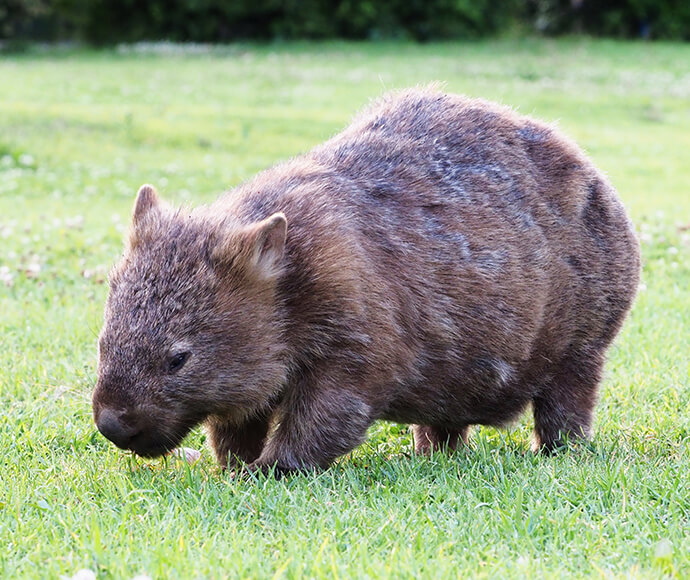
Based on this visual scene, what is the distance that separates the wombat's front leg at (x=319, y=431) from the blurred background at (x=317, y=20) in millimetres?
34546

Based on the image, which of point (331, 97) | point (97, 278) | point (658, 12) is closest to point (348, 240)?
point (97, 278)

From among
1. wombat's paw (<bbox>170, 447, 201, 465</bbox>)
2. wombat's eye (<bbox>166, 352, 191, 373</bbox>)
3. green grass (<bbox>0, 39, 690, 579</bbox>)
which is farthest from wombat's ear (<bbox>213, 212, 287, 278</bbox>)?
wombat's paw (<bbox>170, 447, 201, 465</bbox>)

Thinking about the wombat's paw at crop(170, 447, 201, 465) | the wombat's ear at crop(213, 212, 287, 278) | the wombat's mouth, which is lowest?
the wombat's paw at crop(170, 447, 201, 465)

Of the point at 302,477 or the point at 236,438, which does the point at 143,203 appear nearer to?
the point at 236,438

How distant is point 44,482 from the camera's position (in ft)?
12.3

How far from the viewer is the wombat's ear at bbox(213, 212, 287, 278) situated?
3.75m

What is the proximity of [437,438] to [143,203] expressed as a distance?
5.54 ft

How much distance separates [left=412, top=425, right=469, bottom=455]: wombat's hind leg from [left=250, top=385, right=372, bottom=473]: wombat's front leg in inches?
29.0

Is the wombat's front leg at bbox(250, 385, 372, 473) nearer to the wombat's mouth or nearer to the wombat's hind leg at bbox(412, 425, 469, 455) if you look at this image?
the wombat's mouth

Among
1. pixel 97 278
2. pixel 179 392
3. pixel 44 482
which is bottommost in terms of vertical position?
pixel 97 278

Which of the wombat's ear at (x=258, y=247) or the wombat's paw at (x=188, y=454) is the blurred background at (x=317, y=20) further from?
the wombat's ear at (x=258, y=247)

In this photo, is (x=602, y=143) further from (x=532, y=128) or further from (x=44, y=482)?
(x=44, y=482)

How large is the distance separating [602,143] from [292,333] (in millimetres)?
11955

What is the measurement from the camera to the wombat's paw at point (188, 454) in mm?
4199
